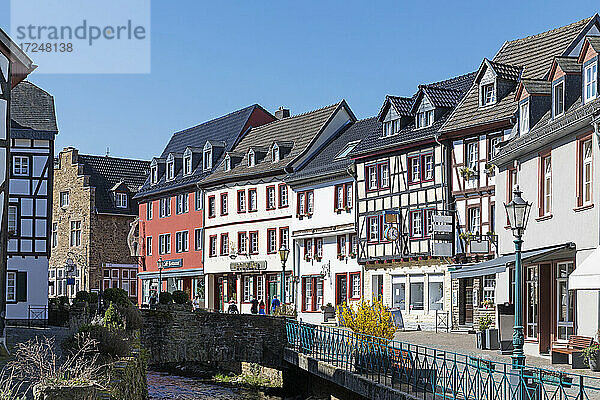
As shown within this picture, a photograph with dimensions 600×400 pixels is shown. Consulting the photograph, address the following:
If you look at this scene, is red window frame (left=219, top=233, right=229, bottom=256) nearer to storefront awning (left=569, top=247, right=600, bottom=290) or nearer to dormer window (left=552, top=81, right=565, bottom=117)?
dormer window (left=552, top=81, right=565, bottom=117)

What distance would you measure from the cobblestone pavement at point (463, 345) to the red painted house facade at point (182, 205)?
23865mm

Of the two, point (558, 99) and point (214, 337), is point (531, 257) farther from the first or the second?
point (214, 337)

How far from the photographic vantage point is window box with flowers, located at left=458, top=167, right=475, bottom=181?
38.6 meters

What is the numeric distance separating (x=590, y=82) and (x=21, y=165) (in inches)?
1140

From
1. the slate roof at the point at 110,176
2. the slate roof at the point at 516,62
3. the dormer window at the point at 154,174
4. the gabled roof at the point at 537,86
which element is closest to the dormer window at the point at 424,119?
the slate roof at the point at 516,62

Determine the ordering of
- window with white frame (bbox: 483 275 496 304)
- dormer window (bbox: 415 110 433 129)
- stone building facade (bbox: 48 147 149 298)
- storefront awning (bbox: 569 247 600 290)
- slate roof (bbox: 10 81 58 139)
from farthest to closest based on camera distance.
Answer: stone building facade (bbox: 48 147 149 298), slate roof (bbox: 10 81 58 139), dormer window (bbox: 415 110 433 129), window with white frame (bbox: 483 275 496 304), storefront awning (bbox: 569 247 600 290)

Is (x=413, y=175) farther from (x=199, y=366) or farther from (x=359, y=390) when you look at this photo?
(x=359, y=390)

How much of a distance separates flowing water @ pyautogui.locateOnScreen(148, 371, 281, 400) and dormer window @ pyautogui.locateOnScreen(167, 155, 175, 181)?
26.6m

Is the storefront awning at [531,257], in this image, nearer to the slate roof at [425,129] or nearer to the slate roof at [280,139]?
the slate roof at [425,129]

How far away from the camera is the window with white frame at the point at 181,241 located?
61.2m

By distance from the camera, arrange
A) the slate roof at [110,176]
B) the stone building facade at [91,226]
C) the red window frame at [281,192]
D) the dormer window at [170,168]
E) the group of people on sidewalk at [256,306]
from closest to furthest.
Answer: the group of people on sidewalk at [256,306]
the red window frame at [281,192]
the dormer window at [170,168]
the stone building facade at [91,226]
the slate roof at [110,176]

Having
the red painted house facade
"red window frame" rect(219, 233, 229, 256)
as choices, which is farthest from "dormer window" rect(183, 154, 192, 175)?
"red window frame" rect(219, 233, 229, 256)

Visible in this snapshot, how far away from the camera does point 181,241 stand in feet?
202

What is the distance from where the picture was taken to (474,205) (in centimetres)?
3853
